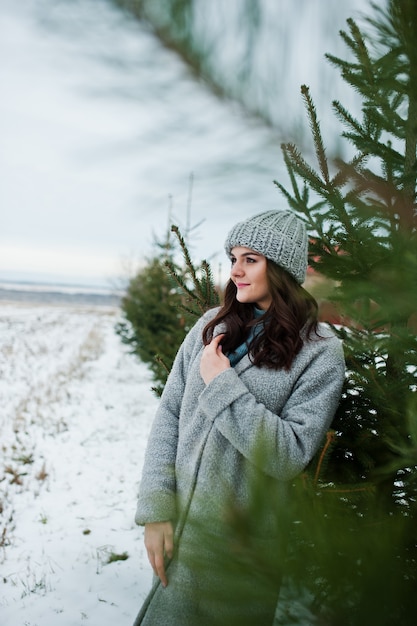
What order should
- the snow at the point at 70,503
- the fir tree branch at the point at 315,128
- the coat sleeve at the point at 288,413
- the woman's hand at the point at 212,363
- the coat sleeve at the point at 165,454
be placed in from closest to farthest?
the fir tree branch at the point at 315,128 → the coat sleeve at the point at 288,413 → the woman's hand at the point at 212,363 → the coat sleeve at the point at 165,454 → the snow at the point at 70,503

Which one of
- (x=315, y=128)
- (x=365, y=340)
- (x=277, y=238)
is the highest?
(x=315, y=128)

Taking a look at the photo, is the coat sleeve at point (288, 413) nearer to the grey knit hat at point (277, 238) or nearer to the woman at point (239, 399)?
the woman at point (239, 399)

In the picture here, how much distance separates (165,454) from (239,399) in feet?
1.57

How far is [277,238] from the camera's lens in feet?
4.79

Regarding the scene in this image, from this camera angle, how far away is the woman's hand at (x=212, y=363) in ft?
4.60

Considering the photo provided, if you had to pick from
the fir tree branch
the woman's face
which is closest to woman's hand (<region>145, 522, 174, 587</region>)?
the woman's face

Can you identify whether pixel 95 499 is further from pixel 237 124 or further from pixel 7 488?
pixel 237 124

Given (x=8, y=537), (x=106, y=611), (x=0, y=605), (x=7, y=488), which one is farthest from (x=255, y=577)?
(x=7, y=488)

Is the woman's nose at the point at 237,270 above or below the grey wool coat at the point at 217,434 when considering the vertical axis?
above

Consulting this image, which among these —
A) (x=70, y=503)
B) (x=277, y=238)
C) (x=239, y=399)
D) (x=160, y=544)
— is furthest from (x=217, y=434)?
(x=70, y=503)

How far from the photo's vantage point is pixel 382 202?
3.69 feet

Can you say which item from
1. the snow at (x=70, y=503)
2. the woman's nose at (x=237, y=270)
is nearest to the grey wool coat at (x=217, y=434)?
the woman's nose at (x=237, y=270)

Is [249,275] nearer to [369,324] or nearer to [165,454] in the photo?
[369,324]

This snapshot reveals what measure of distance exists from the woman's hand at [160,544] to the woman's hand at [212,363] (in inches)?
22.4
